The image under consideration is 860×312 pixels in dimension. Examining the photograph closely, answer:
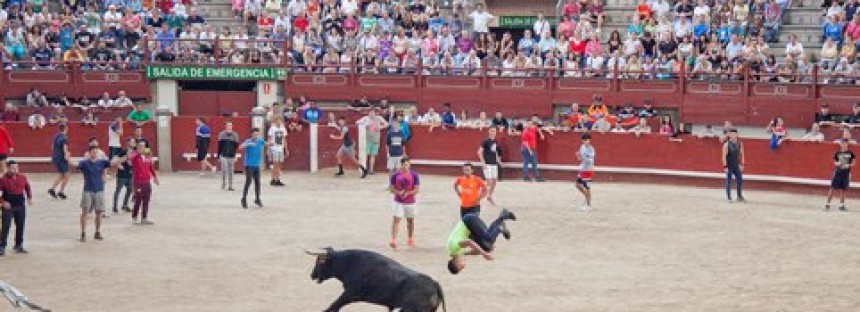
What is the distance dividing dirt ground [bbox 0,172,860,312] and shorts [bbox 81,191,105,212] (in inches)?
22.0

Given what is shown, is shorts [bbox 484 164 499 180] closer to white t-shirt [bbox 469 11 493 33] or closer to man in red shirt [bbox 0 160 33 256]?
man in red shirt [bbox 0 160 33 256]

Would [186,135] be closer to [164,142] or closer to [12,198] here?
[164,142]

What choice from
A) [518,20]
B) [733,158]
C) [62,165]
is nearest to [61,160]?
[62,165]

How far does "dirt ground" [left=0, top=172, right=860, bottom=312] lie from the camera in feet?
62.1

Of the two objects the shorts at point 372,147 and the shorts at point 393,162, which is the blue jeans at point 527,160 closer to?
the shorts at point 393,162

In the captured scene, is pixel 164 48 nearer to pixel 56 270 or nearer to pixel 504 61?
pixel 504 61

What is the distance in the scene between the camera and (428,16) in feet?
127

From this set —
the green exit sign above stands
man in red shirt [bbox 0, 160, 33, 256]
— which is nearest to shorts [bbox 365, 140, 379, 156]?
the green exit sign above stands

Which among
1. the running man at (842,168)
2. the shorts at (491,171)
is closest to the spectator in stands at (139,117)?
the shorts at (491,171)

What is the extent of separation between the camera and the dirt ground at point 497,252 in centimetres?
1892

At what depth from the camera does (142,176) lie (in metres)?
24.9

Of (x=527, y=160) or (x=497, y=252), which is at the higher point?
(x=527, y=160)

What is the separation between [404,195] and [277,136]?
8.92m

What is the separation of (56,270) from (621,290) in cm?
737
